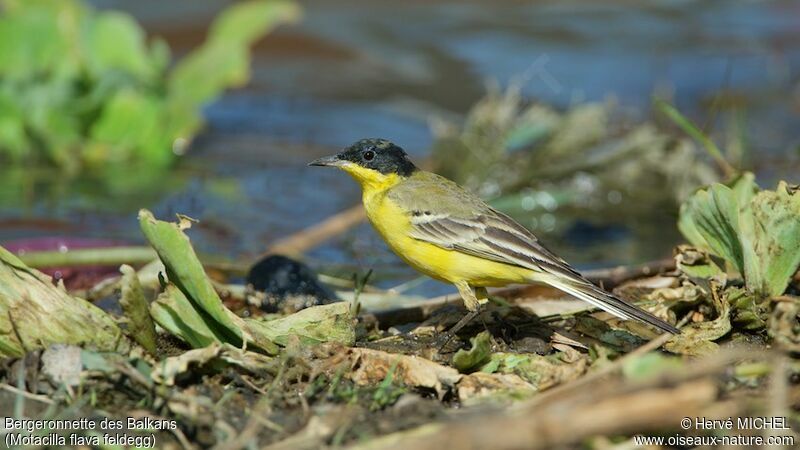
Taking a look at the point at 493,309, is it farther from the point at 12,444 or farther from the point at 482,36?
the point at 482,36

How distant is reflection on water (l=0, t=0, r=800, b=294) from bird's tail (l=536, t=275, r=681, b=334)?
3053 millimetres

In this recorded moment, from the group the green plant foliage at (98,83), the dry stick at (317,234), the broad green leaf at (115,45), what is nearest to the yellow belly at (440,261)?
the dry stick at (317,234)

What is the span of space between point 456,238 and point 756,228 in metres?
1.40

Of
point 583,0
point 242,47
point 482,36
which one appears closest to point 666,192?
point 242,47

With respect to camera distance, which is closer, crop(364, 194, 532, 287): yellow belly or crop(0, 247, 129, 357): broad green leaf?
crop(0, 247, 129, 357): broad green leaf

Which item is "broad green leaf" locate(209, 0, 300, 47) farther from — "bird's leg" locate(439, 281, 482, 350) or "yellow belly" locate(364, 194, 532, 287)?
"bird's leg" locate(439, 281, 482, 350)

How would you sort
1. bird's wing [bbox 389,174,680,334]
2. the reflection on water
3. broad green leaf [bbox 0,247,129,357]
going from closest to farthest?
broad green leaf [bbox 0,247,129,357] < bird's wing [bbox 389,174,680,334] < the reflection on water

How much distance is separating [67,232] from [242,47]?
2837mm

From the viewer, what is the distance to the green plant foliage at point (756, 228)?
485 cm

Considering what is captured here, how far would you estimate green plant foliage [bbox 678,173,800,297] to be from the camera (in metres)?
4.85

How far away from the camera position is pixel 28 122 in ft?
32.7

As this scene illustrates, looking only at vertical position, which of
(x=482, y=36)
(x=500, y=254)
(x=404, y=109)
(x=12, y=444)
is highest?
(x=482, y=36)

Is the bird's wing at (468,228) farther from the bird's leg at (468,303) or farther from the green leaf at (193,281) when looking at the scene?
the green leaf at (193,281)

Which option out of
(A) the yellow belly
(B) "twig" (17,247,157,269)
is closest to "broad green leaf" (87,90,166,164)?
(B) "twig" (17,247,157,269)
